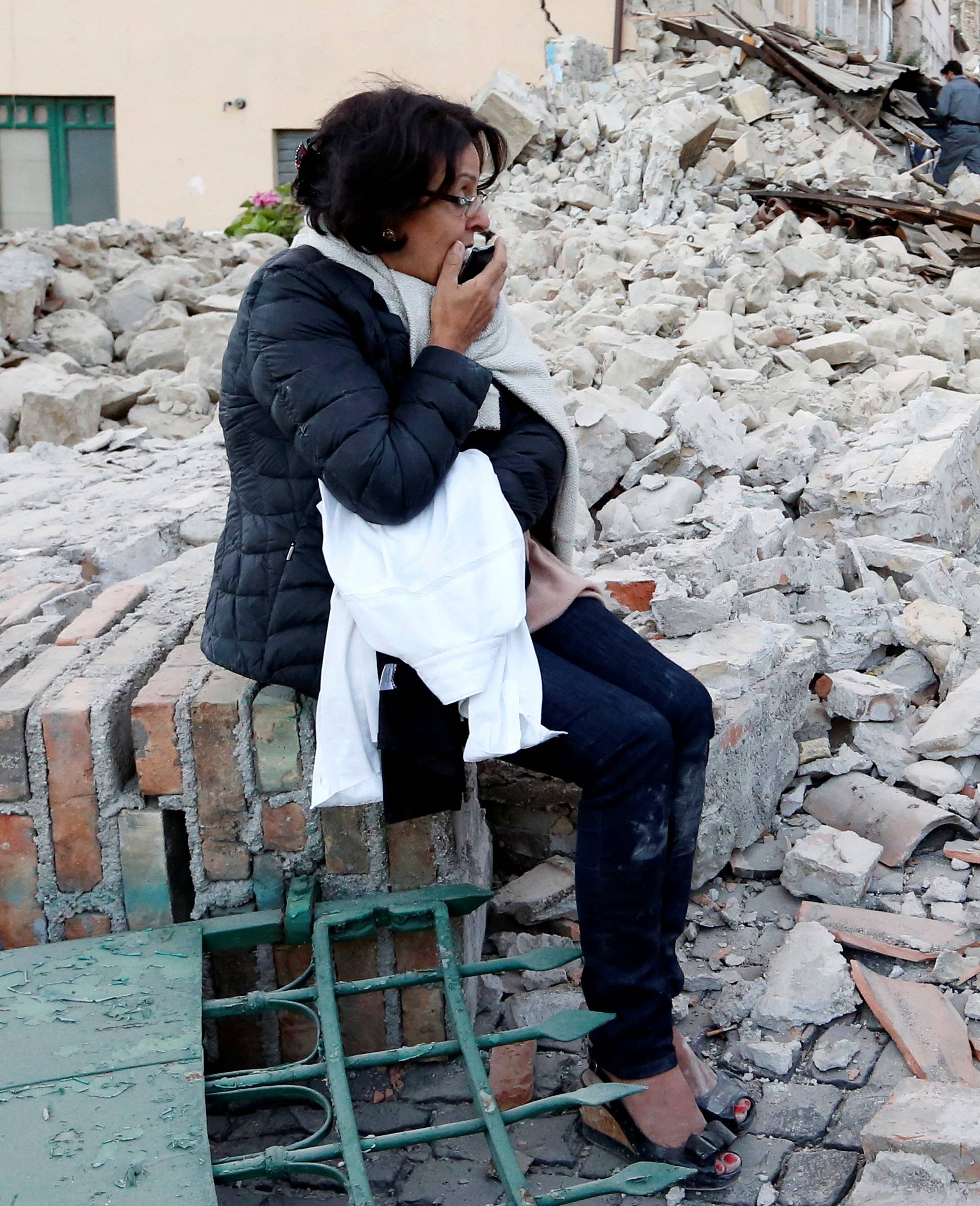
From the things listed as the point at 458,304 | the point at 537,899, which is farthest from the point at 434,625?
the point at 537,899

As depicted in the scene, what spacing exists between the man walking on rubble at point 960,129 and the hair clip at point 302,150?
1074 cm

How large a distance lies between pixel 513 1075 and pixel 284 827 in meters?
0.64

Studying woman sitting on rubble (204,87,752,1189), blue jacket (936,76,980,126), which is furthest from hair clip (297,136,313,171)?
blue jacket (936,76,980,126)

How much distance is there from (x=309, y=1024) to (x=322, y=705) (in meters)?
0.77

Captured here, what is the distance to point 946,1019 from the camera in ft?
7.55

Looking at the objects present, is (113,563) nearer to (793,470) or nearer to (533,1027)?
(533,1027)

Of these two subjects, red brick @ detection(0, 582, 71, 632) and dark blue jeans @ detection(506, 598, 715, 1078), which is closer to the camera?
dark blue jeans @ detection(506, 598, 715, 1078)

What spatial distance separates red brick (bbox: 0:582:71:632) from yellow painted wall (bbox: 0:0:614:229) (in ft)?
47.0

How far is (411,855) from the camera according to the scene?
231 centimetres

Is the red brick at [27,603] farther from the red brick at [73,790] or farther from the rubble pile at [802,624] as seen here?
the rubble pile at [802,624]

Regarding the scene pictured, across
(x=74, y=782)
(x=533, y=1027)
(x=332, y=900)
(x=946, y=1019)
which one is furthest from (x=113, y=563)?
(x=946, y=1019)

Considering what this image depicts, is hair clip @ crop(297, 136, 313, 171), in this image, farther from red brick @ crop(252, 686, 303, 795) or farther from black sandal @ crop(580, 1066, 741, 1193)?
black sandal @ crop(580, 1066, 741, 1193)

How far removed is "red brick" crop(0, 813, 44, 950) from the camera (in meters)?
2.28

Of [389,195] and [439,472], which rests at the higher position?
[389,195]
